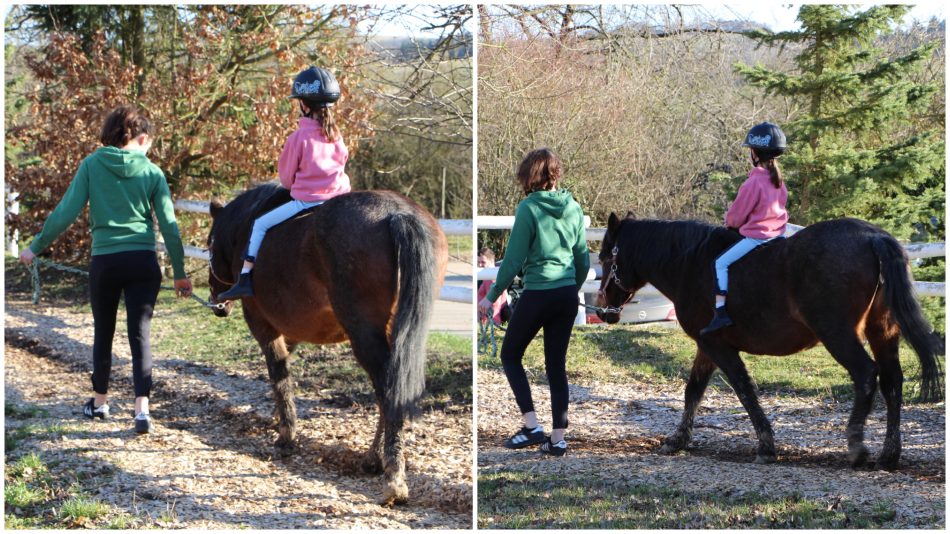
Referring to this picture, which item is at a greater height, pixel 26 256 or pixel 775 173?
pixel 775 173

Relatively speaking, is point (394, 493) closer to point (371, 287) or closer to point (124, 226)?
point (371, 287)

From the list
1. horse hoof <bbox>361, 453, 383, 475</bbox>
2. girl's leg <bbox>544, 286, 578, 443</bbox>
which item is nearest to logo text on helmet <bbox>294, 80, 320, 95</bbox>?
girl's leg <bbox>544, 286, 578, 443</bbox>

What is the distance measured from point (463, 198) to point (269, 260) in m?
9.50

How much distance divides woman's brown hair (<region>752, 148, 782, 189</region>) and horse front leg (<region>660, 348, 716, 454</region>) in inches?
46.5

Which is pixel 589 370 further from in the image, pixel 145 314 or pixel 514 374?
pixel 145 314

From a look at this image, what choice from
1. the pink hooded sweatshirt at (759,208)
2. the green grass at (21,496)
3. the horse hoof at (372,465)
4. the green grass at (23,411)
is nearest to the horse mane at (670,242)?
the pink hooded sweatshirt at (759,208)

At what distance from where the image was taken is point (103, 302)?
5469mm

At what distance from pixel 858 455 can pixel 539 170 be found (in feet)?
7.89

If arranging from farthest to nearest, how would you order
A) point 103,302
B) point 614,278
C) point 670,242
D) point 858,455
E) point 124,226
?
A: point 614,278 < point 670,242 < point 103,302 < point 124,226 < point 858,455

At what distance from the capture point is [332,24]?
36.5 feet

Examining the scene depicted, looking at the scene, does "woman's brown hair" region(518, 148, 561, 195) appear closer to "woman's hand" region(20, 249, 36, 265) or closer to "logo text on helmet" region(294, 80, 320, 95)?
"logo text on helmet" region(294, 80, 320, 95)

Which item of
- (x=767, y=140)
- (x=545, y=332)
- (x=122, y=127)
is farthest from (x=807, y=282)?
(x=122, y=127)

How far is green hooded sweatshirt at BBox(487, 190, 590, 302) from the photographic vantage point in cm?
450

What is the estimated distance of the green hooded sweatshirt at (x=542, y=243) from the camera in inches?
177
